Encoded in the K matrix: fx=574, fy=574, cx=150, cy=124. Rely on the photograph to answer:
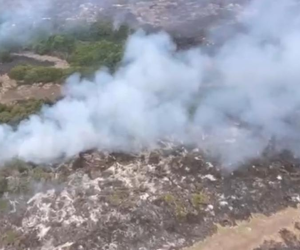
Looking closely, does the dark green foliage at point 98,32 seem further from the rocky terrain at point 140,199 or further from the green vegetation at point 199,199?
the green vegetation at point 199,199

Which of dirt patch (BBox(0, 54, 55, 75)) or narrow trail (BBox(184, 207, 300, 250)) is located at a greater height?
narrow trail (BBox(184, 207, 300, 250))

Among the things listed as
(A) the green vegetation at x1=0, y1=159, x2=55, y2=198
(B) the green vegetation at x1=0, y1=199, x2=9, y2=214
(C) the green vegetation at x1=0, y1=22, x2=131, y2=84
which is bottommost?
(C) the green vegetation at x1=0, y1=22, x2=131, y2=84

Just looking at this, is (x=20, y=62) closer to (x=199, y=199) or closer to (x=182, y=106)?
(x=182, y=106)

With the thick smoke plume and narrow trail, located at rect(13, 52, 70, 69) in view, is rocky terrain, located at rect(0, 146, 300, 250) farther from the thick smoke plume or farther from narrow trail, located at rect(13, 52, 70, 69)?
narrow trail, located at rect(13, 52, 70, 69)

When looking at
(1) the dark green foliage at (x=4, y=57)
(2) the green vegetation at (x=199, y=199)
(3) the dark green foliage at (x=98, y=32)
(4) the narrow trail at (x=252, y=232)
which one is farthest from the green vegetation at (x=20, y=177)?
(3) the dark green foliage at (x=98, y=32)

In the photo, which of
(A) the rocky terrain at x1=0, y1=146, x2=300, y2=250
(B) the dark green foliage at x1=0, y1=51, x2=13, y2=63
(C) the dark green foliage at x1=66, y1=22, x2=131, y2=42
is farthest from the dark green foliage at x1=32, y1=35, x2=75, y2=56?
(A) the rocky terrain at x1=0, y1=146, x2=300, y2=250

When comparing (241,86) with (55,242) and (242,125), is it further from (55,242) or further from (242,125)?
(55,242)

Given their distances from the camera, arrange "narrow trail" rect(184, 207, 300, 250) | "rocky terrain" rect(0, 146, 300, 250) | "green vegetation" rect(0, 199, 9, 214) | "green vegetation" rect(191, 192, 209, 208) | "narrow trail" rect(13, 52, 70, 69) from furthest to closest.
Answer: "narrow trail" rect(13, 52, 70, 69) < "green vegetation" rect(191, 192, 209, 208) < "green vegetation" rect(0, 199, 9, 214) < "narrow trail" rect(184, 207, 300, 250) < "rocky terrain" rect(0, 146, 300, 250)

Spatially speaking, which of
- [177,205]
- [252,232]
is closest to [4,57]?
[177,205]
